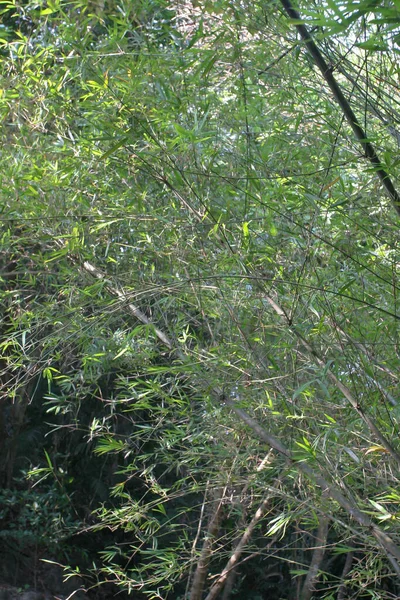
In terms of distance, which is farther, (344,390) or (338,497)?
(338,497)

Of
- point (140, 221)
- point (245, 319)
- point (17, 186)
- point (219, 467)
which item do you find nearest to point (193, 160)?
point (140, 221)

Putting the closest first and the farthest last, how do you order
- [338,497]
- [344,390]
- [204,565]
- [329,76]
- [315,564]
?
[329,76] → [344,390] → [338,497] → [204,565] → [315,564]

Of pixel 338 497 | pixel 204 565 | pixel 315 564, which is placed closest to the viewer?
pixel 338 497

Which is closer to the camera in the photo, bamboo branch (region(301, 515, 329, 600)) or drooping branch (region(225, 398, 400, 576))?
drooping branch (region(225, 398, 400, 576))

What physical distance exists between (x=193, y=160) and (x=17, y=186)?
0.72 m

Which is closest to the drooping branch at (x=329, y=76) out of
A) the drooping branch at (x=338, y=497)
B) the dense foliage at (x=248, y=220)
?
the dense foliage at (x=248, y=220)

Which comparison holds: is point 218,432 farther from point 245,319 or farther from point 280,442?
point 245,319

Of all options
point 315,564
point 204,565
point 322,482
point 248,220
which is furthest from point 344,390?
point 315,564

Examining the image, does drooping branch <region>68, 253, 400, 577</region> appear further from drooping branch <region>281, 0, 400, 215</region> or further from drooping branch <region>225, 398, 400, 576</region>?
drooping branch <region>281, 0, 400, 215</region>

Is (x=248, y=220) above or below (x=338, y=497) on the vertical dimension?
above

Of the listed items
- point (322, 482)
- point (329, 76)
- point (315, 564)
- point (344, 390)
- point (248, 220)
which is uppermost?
point (329, 76)

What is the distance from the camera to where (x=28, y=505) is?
4.48 meters

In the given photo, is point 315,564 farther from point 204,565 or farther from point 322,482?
point 322,482

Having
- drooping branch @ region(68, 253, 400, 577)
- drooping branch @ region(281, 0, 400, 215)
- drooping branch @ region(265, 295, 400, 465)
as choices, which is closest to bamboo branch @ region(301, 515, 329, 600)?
drooping branch @ region(68, 253, 400, 577)
